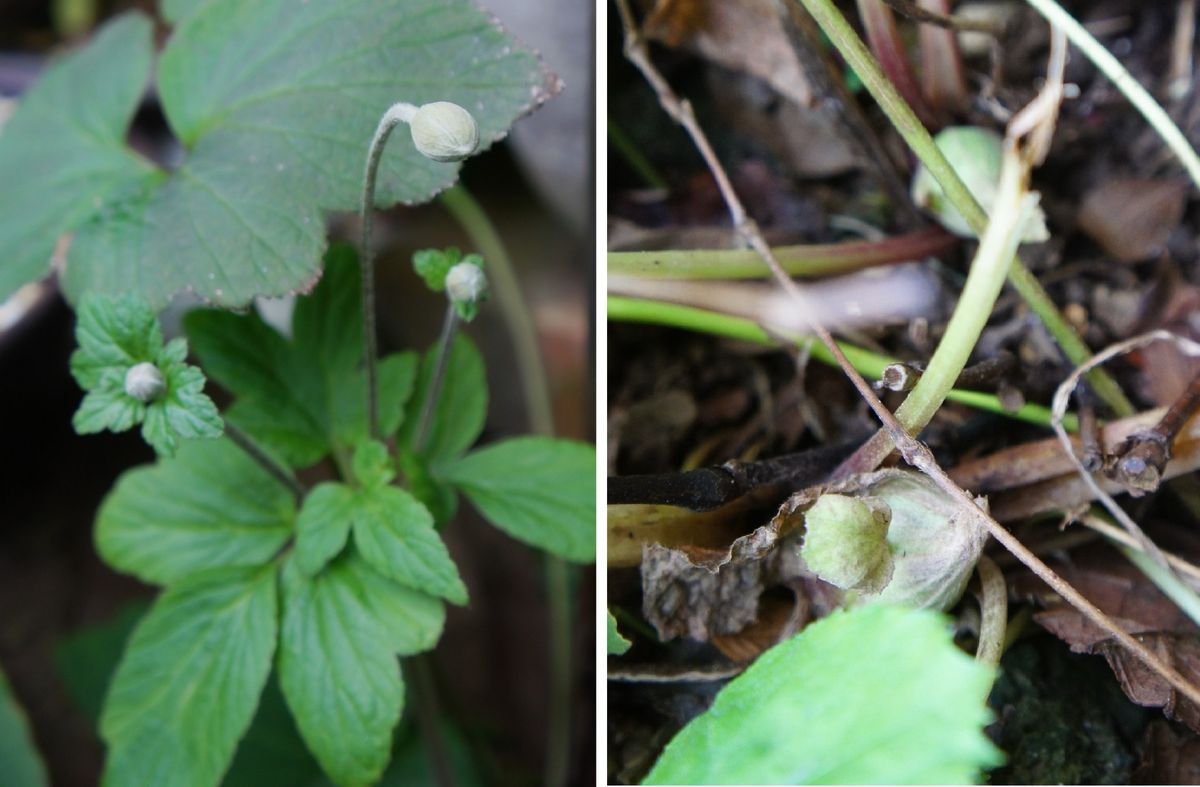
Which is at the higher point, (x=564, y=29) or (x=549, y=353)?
(x=564, y=29)

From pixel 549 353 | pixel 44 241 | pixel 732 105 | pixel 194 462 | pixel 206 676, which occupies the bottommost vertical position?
pixel 206 676

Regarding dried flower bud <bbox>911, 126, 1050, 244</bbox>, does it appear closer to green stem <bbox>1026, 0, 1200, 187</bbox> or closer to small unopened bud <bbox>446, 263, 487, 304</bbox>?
green stem <bbox>1026, 0, 1200, 187</bbox>

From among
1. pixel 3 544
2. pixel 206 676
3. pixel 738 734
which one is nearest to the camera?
pixel 738 734

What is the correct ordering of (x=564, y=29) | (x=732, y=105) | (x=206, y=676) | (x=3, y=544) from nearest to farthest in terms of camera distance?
(x=206, y=676)
(x=732, y=105)
(x=564, y=29)
(x=3, y=544)

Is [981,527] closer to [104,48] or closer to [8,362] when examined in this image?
[104,48]

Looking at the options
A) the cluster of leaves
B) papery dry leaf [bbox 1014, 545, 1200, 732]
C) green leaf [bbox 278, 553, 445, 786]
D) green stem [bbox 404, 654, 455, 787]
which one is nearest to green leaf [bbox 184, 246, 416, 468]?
the cluster of leaves

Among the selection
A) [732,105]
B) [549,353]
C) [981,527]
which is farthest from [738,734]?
[549,353]

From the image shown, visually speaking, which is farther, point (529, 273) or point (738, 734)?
point (529, 273)

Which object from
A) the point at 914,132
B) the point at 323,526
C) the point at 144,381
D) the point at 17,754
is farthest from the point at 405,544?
the point at 17,754
